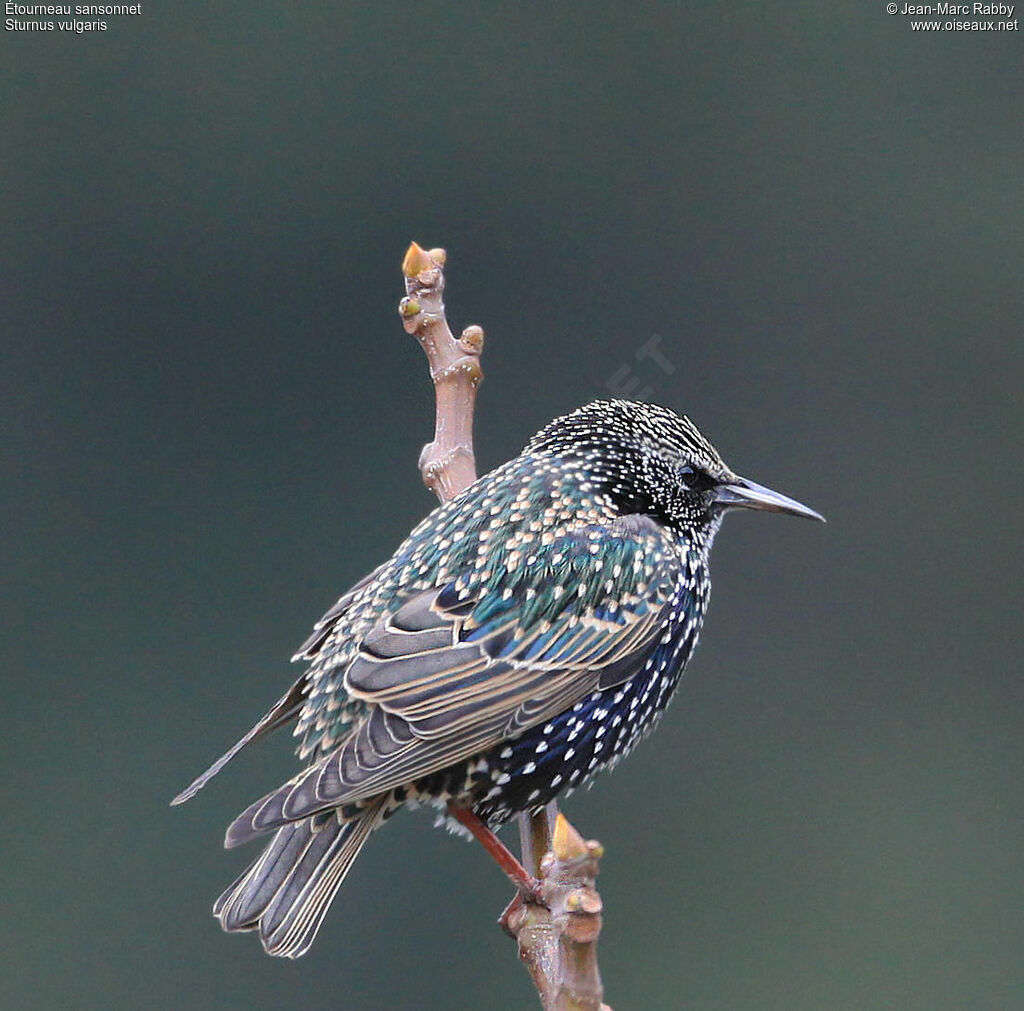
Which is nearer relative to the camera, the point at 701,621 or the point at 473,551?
the point at 473,551

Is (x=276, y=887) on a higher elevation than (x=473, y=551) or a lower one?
lower

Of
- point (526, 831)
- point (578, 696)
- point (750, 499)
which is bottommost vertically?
point (526, 831)

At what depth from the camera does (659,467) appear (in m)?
2.89

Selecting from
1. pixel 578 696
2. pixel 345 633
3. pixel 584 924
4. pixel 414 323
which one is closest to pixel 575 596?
pixel 578 696

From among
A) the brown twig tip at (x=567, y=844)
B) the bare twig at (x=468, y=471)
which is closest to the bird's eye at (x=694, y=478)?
the bare twig at (x=468, y=471)

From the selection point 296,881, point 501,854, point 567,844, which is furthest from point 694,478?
point 567,844

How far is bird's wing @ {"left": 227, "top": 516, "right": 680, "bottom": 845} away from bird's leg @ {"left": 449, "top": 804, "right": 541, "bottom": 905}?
0.17 meters

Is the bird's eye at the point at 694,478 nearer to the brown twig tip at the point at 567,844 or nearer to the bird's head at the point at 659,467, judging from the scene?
the bird's head at the point at 659,467

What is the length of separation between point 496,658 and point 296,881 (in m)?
0.49

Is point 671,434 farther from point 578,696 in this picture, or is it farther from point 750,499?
point 578,696

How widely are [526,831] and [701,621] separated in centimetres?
51

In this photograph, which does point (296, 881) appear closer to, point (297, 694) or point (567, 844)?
point (297, 694)

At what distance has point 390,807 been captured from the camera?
2.60 metres

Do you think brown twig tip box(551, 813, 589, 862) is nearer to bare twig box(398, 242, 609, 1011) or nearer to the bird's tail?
bare twig box(398, 242, 609, 1011)
